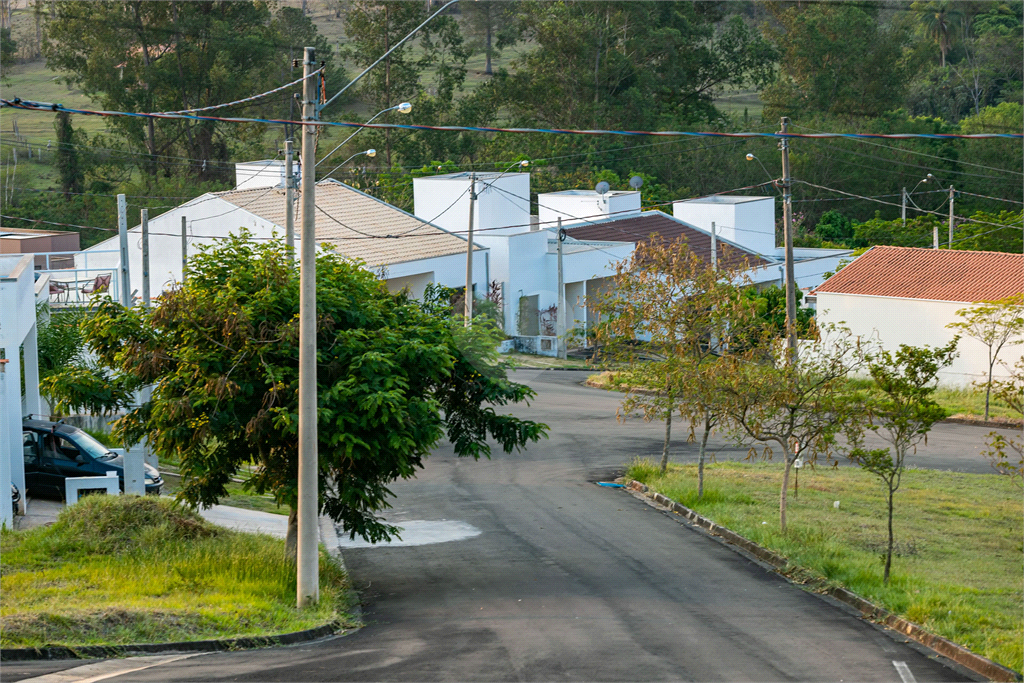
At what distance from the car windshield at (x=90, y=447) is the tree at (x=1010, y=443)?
14221 millimetres

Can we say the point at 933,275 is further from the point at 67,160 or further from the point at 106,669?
the point at 67,160

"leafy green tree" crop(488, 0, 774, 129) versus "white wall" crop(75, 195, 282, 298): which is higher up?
"leafy green tree" crop(488, 0, 774, 129)

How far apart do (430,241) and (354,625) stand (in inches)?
1237

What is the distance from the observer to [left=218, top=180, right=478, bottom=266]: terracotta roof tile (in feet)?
135

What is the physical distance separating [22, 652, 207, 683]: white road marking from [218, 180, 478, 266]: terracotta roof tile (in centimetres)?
2927

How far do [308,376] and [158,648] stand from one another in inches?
131

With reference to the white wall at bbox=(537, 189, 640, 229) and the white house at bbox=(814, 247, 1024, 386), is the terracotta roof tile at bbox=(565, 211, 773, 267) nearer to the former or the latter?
the white wall at bbox=(537, 189, 640, 229)

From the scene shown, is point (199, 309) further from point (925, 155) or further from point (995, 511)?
point (925, 155)

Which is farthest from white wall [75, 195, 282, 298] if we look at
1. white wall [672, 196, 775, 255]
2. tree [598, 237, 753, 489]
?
white wall [672, 196, 775, 255]

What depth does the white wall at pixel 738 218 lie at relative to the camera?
54.6m

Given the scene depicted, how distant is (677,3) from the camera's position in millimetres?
79500

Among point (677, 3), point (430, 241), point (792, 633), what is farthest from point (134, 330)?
point (677, 3)

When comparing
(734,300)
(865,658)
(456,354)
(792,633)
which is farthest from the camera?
(734,300)

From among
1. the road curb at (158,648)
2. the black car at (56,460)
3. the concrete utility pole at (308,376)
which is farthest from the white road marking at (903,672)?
the black car at (56,460)
